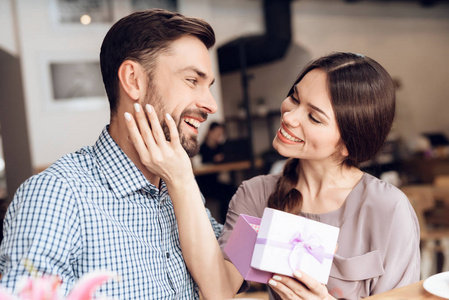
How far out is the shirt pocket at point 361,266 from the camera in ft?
4.53

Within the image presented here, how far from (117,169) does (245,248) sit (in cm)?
41

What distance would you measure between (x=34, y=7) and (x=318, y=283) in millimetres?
5213

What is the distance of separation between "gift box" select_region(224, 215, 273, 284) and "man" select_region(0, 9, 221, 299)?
20 cm

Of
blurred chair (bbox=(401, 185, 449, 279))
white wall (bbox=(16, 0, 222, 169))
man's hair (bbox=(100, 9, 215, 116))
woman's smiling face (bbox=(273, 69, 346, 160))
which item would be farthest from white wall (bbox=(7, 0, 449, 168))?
woman's smiling face (bbox=(273, 69, 346, 160))

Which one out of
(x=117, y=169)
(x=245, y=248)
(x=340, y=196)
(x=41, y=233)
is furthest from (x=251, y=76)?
(x=41, y=233)

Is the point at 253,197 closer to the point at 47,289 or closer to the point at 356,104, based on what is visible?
the point at 356,104

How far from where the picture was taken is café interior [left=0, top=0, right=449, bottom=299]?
5270mm

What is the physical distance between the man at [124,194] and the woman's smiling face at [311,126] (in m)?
0.27

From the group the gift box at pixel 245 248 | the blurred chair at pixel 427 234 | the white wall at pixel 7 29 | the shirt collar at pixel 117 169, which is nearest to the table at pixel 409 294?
the gift box at pixel 245 248

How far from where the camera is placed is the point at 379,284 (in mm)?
1391

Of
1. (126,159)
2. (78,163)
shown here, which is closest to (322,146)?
(126,159)

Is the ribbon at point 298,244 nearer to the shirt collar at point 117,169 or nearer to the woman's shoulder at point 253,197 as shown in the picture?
the shirt collar at point 117,169

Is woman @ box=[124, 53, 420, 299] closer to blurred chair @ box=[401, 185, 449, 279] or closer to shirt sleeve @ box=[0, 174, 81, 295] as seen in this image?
shirt sleeve @ box=[0, 174, 81, 295]

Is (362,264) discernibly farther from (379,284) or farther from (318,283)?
(318,283)
